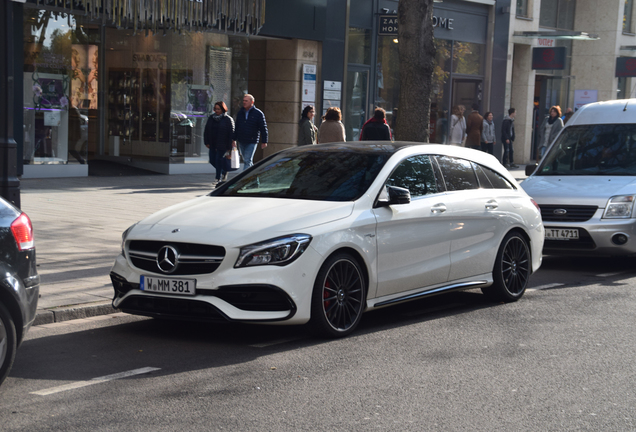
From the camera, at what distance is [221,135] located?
1739cm

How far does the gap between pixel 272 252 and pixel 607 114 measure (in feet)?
24.0

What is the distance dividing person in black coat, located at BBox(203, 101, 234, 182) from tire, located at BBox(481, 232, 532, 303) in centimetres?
969

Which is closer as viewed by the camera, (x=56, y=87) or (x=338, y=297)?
(x=338, y=297)

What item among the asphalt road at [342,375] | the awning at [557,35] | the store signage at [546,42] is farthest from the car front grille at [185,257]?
the store signage at [546,42]

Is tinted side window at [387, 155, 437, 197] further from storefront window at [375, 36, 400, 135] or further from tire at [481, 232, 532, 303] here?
storefront window at [375, 36, 400, 135]

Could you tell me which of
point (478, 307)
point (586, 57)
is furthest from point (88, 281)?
point (586, 57)

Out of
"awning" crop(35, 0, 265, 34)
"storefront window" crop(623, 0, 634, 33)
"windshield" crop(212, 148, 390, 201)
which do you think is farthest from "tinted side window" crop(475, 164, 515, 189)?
"storefront window" crop(623, 0, 634, 33)

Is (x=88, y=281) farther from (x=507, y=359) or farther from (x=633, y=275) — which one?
(x=633, y=275)

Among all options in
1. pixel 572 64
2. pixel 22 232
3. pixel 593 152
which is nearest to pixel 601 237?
pixel 593 152

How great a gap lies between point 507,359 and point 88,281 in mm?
4070

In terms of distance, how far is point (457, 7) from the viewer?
2700cm

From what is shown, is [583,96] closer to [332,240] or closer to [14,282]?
[332,240]

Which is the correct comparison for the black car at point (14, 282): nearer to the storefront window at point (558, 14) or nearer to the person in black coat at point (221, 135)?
the person in black coat at point (221, 135)

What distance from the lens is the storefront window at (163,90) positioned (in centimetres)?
2042
